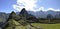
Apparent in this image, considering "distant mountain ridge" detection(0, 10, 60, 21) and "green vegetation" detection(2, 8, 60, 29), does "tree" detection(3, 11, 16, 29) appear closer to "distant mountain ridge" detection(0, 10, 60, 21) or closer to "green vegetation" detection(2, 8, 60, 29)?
"green vegetation" detection(2, 8, 60, 29)

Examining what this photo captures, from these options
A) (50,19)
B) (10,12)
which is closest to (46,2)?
(50,19)

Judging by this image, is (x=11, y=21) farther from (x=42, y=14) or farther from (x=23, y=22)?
(x=42, y=14)

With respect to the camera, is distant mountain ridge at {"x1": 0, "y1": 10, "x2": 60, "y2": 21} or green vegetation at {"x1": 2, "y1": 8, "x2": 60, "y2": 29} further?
distant mountain ridge at {"x1": 0, "y1": 10, "x2": 60, "y2": 21}

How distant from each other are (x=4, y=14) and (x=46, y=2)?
4.86 ft

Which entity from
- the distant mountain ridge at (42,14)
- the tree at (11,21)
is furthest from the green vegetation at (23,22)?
the distant mountain ridge at (42,14)

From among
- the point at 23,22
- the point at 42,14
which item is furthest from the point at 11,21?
the point at 42,14

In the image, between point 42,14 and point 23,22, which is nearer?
point 23,22

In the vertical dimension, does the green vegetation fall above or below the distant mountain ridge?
below

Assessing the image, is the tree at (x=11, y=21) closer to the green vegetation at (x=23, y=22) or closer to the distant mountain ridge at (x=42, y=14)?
the green vegetation at (x=23, y=22)

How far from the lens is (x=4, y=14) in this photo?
501 cm

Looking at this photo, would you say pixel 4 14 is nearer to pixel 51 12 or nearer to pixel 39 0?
pixel 39 0

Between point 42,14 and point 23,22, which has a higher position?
point 42,14

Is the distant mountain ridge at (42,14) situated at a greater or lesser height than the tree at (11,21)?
greater

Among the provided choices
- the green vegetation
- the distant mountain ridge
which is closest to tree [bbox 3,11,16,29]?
the green vegetation
